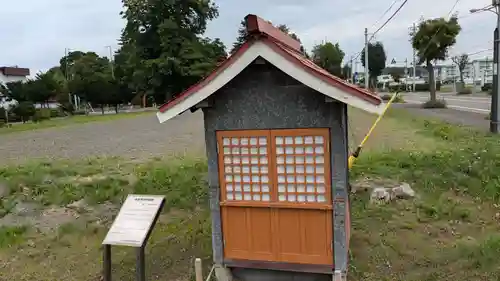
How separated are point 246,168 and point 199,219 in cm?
295

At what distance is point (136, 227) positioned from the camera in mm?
4863

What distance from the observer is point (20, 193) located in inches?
365

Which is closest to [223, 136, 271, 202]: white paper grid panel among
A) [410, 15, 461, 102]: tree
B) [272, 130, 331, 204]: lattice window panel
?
[272, 130, 331, 204]: lattice window panel

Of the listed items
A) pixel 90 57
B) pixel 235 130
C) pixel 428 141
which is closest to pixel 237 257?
pixel 235 130

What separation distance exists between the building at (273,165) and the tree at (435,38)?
2476cm

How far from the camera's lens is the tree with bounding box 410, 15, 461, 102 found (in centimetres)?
2666

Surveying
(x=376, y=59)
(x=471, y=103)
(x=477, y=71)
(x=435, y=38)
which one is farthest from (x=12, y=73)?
(x=477, y=71)

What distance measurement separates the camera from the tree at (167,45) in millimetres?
43406

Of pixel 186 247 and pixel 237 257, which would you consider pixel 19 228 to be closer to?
pixel 186 247

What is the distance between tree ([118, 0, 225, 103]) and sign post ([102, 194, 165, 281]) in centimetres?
3782

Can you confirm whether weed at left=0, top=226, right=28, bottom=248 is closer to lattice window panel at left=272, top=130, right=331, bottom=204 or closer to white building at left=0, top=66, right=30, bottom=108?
lattice window panel at left=272, top=130, right=331, bottom=204

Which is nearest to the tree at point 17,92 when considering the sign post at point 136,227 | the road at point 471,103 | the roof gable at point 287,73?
the road at point 471,103

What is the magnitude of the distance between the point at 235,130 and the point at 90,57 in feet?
200

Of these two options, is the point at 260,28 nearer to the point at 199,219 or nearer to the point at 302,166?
the point at 302,166
